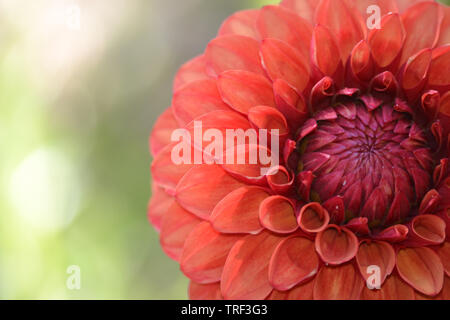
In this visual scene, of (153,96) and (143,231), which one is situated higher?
(153,96)

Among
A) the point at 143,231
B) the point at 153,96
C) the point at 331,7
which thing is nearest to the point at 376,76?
the point at 331,7

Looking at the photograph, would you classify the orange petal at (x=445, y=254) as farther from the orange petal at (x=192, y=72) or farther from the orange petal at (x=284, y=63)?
the orange petal at (x=192, y=72)

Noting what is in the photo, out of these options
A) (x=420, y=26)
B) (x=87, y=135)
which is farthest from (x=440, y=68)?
(x=87, y=135)

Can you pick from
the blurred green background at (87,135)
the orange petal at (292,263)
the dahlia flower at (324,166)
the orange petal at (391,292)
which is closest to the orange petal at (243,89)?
the dahlia flower at (324,166)

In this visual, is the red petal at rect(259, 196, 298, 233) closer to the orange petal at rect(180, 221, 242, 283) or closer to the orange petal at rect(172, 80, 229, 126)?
the orange petal at rect(180, 221, 242, 283)

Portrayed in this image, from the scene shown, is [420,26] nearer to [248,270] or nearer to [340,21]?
[340,21]
